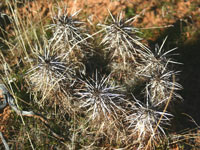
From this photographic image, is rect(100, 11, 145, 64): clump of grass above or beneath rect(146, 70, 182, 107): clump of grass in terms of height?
above

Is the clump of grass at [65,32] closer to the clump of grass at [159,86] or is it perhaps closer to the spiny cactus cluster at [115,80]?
the spiny cactus cluster at [115,80]

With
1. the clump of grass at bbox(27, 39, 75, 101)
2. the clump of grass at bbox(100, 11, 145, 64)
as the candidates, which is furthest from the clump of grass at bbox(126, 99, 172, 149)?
the clump of grass at bbox(27, 39, 75, 101)

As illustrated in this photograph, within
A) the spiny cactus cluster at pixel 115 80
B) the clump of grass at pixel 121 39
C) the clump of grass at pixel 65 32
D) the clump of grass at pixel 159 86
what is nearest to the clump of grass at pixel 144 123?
the spiny cactus cluster at pixel 115 80

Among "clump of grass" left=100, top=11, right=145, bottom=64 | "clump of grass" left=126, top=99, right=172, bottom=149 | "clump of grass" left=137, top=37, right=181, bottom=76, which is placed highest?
"clump of grass" left=100, top=11, right=145, bottom=64

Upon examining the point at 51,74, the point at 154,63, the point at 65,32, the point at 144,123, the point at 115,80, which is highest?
the point at 65,32

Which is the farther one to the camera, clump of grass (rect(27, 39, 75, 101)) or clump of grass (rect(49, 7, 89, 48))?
clump of grass (rect(49, 7, 89, 48))

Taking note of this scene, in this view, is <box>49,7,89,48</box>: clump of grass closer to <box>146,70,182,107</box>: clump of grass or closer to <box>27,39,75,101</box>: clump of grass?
<box>27,39,75,101</box>: clump of grass

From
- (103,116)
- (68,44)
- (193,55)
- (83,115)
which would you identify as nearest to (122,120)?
(103,116)

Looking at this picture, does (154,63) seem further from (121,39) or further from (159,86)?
(121,39)

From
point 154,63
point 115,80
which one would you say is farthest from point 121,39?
point 115,80
